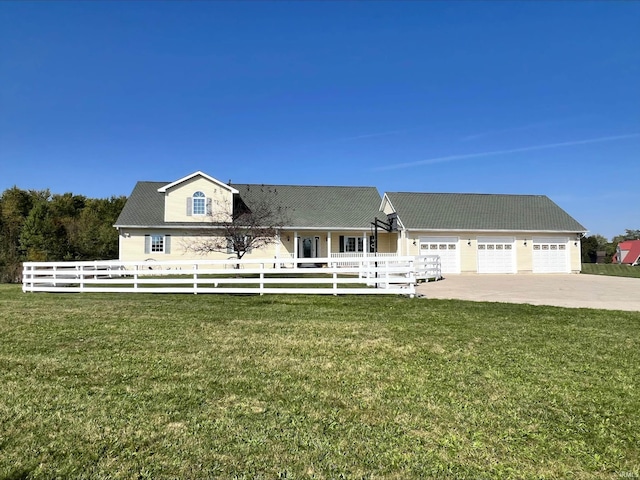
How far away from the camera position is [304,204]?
29047 mm

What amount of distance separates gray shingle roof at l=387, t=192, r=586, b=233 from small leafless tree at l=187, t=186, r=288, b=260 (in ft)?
26.4

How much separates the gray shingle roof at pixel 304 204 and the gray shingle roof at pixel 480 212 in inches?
103

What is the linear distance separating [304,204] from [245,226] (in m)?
7.82

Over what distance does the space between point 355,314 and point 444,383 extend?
157 inches

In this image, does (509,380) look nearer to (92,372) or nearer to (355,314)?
(355,314)

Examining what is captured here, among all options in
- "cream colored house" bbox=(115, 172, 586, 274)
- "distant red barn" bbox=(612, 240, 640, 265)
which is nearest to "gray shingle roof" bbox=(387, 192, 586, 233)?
"cream colored house" bbox=(115, 172, 586, 274)

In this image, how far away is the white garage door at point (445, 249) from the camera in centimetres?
2597

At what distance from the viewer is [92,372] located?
4.75 metres

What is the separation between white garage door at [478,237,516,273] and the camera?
2628cm

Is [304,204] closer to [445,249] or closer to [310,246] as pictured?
[310,246]

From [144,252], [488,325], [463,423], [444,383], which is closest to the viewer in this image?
[463,423]

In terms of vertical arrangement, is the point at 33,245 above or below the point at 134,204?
below

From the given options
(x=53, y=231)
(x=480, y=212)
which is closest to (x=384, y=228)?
(x=480, y=212)

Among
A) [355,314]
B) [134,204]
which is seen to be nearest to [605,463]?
[355,314]
